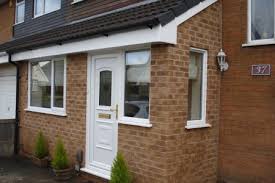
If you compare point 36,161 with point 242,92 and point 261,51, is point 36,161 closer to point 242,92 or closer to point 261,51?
point 242,92

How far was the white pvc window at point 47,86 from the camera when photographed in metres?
8.77

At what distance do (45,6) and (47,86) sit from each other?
4.14 metres

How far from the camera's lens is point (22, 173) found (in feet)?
26.7

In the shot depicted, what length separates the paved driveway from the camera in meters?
7.54

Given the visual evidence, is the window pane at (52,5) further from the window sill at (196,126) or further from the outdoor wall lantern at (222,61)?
the window sill at (196,126)

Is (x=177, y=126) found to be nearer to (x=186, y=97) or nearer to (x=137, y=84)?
(x=186, y=97)

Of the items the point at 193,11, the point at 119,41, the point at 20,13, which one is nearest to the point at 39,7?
the point at 20,13

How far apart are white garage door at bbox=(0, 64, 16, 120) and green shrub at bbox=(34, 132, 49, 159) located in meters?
3.86

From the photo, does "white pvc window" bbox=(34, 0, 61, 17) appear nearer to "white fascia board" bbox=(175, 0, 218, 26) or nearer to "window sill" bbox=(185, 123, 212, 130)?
"white fascia board" bbox=(175, 0, 218, 26)

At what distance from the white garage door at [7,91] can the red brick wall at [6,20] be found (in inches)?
123

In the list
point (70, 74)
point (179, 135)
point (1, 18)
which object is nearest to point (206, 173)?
point (179, 135)

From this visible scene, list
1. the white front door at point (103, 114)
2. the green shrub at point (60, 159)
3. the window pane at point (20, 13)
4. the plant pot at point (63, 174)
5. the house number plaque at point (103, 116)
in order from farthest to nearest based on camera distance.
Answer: the window pane at point (20, 13) → the green shrub at point (60, 159) → the plant pot at point (63, 174) → the house number plaque at point (103, 116) → the white front door at point (103, 114)

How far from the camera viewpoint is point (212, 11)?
6.57 metres

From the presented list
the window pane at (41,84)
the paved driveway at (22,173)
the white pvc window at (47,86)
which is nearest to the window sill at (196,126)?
the paved driveway at (22,173)
